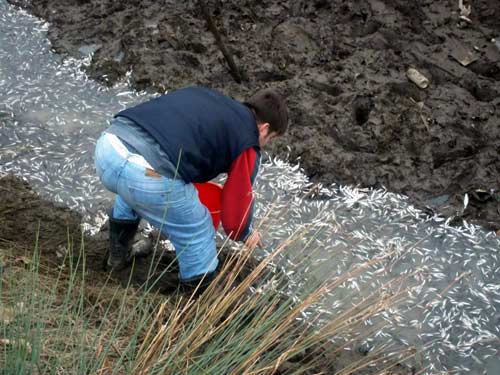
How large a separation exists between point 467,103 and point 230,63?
188cm

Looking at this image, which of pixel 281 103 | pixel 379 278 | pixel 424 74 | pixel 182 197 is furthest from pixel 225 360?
Result: pixel 424 74

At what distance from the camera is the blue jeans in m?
3.84

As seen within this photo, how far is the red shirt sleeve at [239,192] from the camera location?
3918 millimetres

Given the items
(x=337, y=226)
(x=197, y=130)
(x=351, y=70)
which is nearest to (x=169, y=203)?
(x=197, y=130)

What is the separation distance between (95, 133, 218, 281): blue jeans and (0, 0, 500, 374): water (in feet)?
1.59

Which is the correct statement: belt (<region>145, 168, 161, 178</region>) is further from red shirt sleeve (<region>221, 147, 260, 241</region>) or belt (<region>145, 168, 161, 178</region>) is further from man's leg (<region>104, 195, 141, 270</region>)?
man's leg (<region>104, 195, 141, 270</region>)

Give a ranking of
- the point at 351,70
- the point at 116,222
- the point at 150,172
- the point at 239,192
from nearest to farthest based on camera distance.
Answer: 1. the point at 150,172
2. the point at 239,192
3. the point at 116,222
4. the point at 351,70

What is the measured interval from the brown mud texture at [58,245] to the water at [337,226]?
145mm

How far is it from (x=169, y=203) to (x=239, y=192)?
1.19 ft

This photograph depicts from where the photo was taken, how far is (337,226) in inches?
191

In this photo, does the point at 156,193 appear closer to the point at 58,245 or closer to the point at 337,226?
the point at 58,245

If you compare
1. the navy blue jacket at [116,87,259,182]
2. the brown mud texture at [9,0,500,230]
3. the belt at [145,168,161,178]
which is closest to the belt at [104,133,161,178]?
the belt at [145,168,161,178]

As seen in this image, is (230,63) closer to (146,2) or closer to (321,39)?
(321,39)

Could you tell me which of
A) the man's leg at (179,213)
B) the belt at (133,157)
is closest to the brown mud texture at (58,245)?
the man's leg at (179,213)
